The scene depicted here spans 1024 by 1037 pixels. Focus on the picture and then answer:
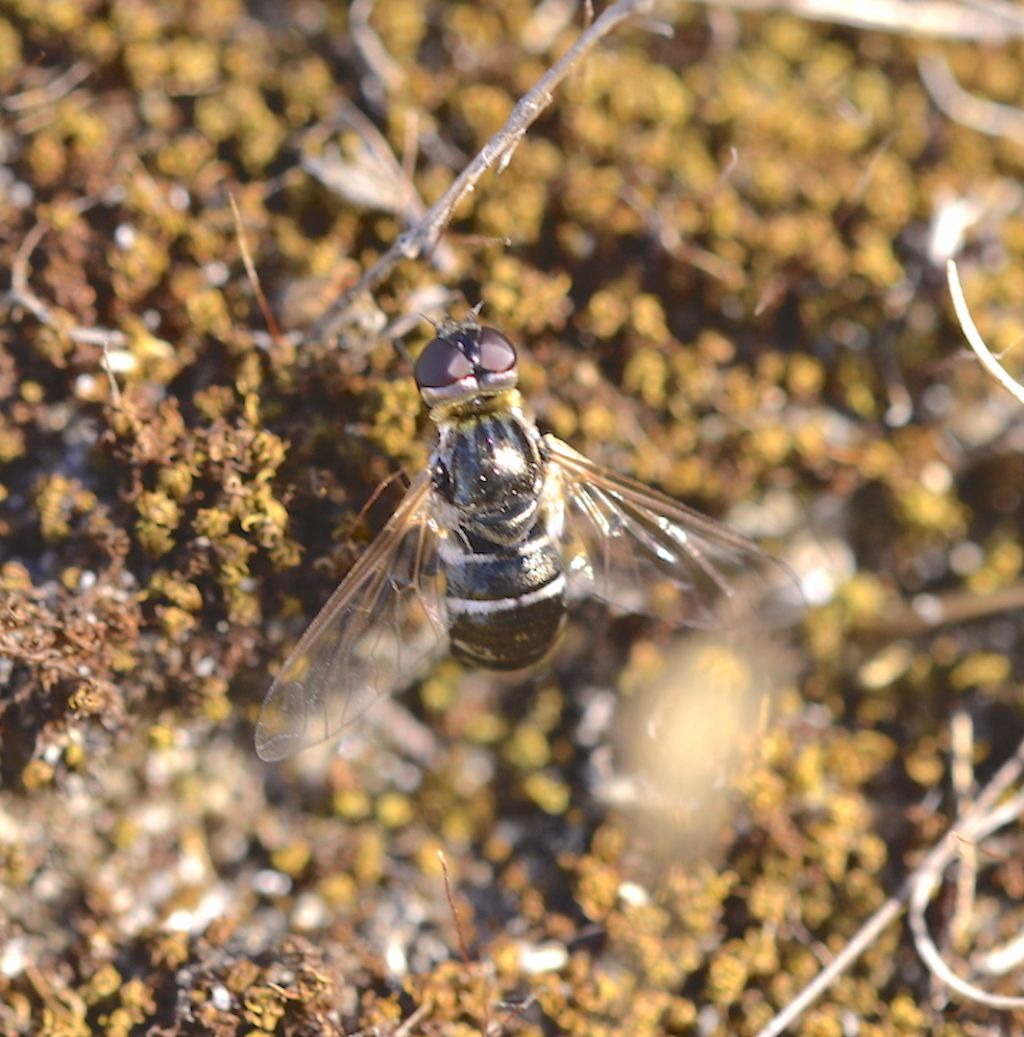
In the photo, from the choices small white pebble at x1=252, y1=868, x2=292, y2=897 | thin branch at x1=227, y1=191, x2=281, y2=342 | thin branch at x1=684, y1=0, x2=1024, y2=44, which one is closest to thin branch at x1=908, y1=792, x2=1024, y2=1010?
small white pebble at x1=252, y1=868, x2=292, y2=897

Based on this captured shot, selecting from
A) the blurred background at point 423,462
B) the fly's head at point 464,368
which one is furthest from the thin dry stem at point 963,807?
the fly's head at point 464,368

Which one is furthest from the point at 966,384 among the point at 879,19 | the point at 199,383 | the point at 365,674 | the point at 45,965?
the point at 45,965

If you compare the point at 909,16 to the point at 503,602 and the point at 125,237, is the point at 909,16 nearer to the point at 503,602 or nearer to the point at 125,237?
the point at 503,602

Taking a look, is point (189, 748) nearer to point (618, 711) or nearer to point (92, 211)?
point (618, 711)

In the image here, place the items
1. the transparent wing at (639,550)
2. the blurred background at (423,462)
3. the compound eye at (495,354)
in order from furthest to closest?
the transparent wing at (639,550), the blurred background at (423,462), the compound eye at (495,354)

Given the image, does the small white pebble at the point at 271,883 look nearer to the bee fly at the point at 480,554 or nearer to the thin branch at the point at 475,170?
the bee fly at the point at 480,554

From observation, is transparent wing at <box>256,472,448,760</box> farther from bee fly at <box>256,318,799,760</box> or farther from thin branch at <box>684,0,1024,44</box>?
thin branch at <box>684,0,1024,44</box>
